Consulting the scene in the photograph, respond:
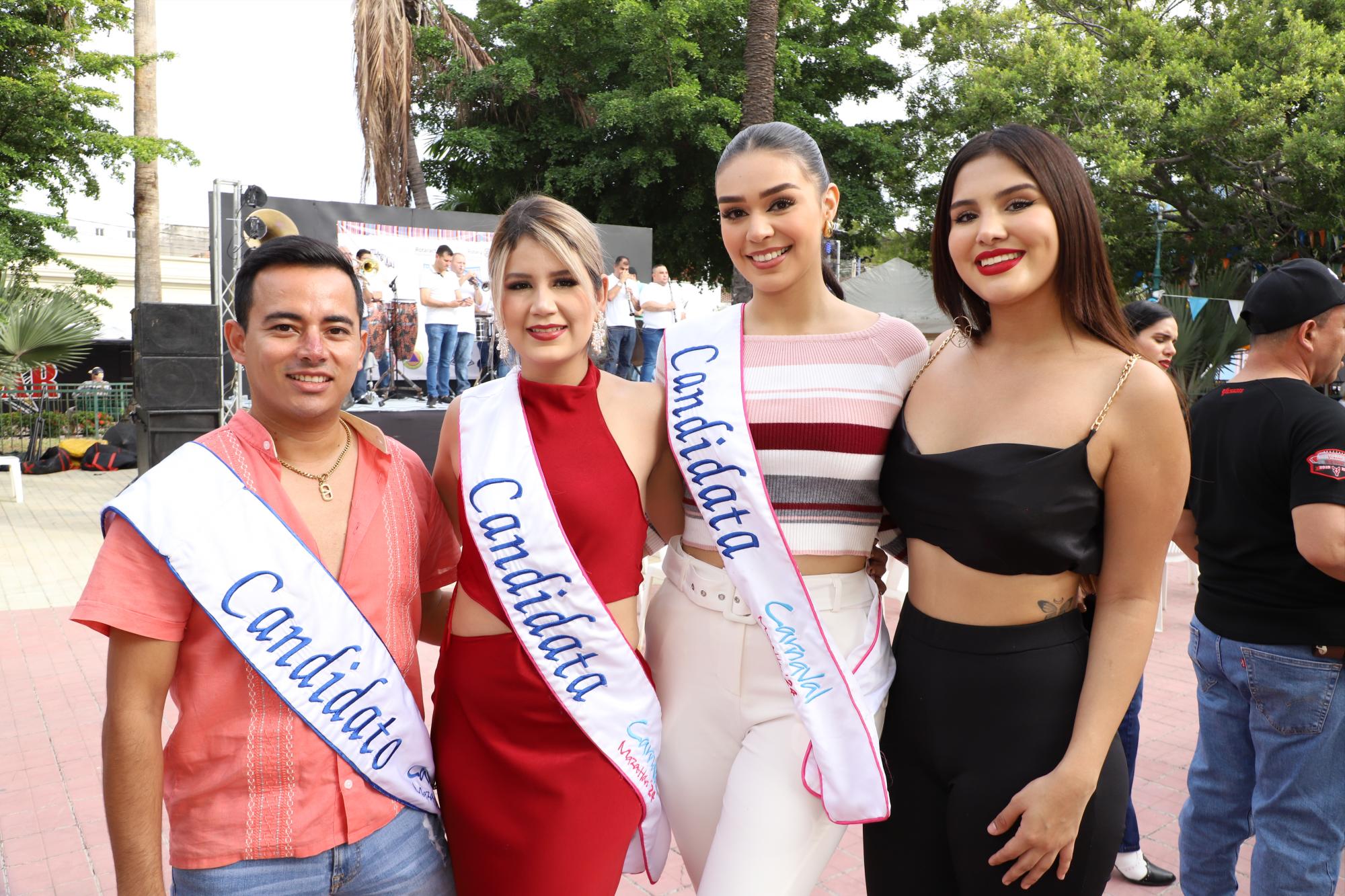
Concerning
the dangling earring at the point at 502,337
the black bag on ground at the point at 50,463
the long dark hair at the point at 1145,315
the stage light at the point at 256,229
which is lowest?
the black bag on ground at the point at 50,463

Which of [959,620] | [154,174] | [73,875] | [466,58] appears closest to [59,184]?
[154,174]

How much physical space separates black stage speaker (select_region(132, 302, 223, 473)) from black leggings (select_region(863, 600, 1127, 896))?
8.61 m

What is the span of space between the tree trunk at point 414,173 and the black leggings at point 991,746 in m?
16.3

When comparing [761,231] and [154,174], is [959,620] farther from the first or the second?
[154,174]

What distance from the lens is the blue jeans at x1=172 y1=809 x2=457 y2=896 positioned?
4.88 ft

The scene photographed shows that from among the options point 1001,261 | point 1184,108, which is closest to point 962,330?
point 1001,261

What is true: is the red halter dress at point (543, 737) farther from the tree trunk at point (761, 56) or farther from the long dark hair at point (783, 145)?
the tree trunk at point (761, 56)

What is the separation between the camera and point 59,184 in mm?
11953

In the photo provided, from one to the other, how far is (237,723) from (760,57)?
11.0 m

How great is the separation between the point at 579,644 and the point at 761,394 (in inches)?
24.4

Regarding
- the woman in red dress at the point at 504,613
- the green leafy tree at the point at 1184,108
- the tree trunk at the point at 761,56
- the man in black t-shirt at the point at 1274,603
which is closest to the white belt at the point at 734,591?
the woman in red dress at the point at 504,613

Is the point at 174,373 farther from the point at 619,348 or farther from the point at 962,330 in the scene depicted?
the point at 962,330

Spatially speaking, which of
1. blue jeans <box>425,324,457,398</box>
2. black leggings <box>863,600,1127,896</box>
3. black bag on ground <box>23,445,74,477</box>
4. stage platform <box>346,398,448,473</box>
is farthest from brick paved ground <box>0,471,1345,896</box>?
black bag on ground <box>23,445,74,477</box>

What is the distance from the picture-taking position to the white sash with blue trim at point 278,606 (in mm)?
1505
